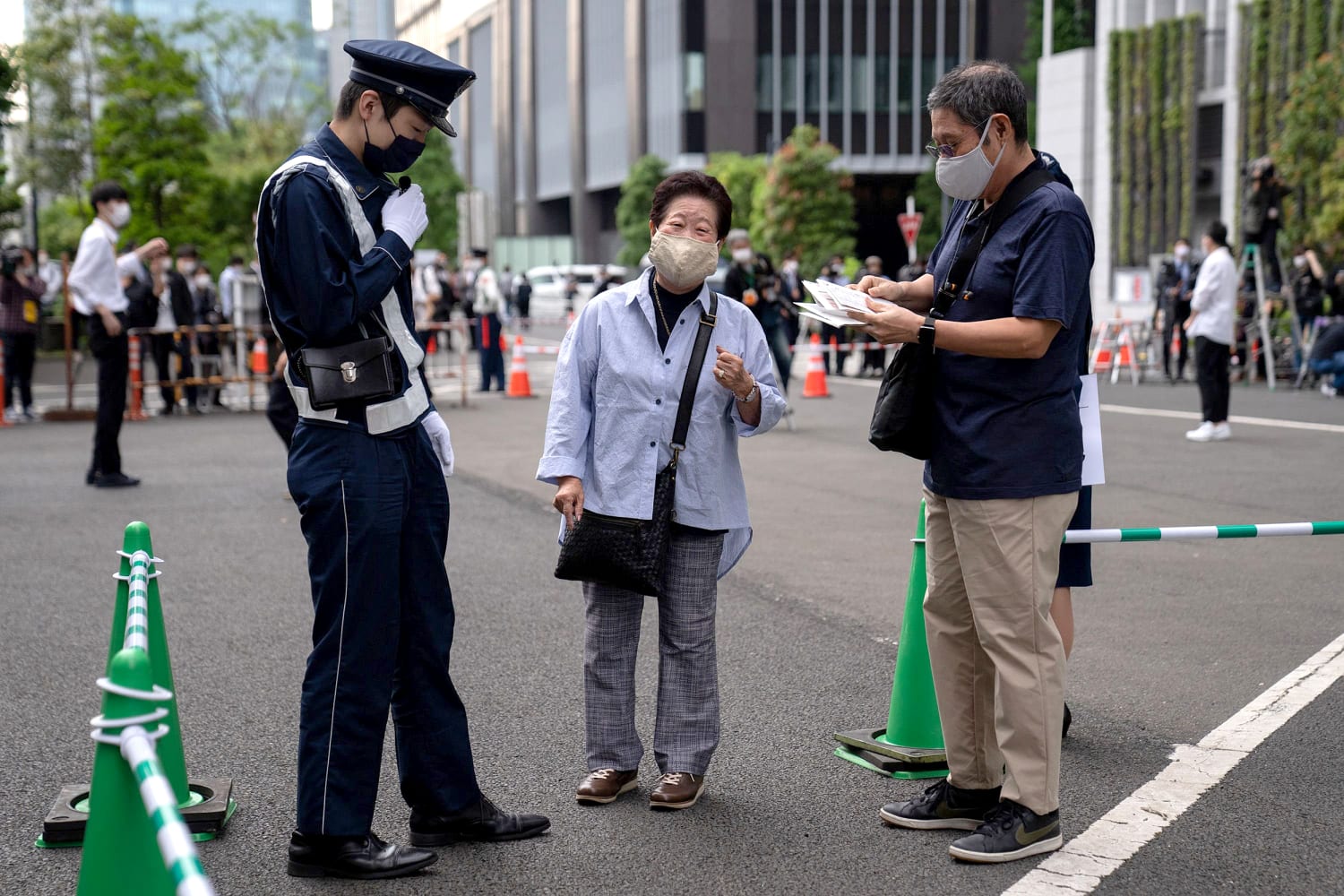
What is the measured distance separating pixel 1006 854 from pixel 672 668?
3.73 ft

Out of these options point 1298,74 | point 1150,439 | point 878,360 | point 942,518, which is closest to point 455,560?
point 942,518

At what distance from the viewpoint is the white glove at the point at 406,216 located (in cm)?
370

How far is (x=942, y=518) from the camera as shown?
4.16 m

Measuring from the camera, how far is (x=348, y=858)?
3746 mm

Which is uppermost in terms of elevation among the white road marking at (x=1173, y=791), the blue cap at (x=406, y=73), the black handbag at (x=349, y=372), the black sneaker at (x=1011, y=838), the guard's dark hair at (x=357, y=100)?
the blue cap at (x=406, y=73)

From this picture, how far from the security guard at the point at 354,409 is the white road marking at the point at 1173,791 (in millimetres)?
1676

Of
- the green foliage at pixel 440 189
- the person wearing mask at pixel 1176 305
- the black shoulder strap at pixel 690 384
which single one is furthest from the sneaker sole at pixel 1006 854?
the green foliage at pixel 440 189

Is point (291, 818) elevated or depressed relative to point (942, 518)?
depressed

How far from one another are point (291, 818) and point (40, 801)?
81 centimetres

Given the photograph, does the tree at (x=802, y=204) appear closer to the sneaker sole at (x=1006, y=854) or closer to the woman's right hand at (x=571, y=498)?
the woman's right hand at (x=571, y=498)

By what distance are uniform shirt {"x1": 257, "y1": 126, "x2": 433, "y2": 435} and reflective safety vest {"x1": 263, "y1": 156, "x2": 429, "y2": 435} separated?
16 millimetres

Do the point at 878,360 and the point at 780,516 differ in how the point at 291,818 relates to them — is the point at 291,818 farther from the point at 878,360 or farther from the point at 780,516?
the point at 878,360

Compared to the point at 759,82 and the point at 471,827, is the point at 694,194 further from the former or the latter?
the point at 759,82

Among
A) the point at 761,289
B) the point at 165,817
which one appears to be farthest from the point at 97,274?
the point at 165,817
